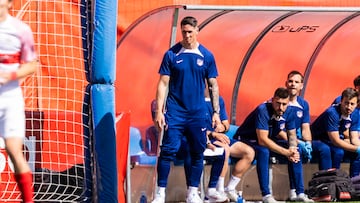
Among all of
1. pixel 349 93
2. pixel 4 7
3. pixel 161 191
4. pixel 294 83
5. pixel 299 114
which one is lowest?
pixel 161 191

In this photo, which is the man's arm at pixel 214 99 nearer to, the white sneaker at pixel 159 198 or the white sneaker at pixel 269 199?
the white sneaker at pixel 159 198

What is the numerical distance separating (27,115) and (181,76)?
5.35ft

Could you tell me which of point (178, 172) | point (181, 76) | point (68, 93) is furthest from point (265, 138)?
point (68, 93)

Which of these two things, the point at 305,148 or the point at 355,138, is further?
the point at 355,138

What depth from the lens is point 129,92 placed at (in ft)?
39.6

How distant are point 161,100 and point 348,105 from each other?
309 centimetres

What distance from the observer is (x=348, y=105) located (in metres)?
12.8

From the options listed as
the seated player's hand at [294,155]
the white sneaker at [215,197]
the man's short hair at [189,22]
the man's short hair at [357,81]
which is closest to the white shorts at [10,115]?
the man's short hair at [189,22]

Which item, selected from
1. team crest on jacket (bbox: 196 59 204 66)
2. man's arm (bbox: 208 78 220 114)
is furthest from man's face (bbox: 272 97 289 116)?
team crest on jacket (bbox: 196 59 204 66)

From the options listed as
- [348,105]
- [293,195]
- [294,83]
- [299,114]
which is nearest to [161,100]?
[294,83]

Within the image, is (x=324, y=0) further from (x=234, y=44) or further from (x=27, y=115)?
(x=27, y=115)

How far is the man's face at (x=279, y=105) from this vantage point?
12.1 m

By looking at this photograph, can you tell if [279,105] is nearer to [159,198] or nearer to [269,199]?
[269,199]

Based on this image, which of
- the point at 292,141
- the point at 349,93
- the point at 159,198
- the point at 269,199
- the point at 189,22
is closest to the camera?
the point at 189,22
